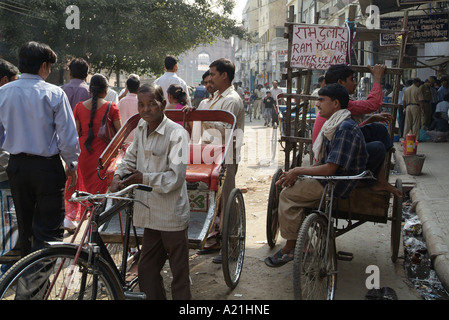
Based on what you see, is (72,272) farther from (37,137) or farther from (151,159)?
(37,137)

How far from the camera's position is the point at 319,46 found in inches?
216

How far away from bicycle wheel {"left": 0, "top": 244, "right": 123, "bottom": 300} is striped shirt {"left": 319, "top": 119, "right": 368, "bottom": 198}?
194cm

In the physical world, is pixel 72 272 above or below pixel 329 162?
below

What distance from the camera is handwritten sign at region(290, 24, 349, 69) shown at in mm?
5465

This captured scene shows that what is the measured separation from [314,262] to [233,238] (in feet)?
3.38

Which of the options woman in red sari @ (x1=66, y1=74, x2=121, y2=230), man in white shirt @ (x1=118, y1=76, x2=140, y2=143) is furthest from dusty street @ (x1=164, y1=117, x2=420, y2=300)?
man in white shirt @ (x1=118, y1=76, x2=140, y2=143)

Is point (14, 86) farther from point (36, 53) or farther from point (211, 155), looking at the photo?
point (211, 155)

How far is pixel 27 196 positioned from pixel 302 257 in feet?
6.84

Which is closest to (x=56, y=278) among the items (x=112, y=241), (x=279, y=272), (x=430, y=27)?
(x=112, y=241)

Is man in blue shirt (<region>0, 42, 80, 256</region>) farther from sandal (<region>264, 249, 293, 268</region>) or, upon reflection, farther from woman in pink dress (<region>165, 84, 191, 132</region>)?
woman in pink dress (<region>165, 84, 191, 132</region>)

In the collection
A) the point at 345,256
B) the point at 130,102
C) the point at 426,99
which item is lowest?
the point at 345,256

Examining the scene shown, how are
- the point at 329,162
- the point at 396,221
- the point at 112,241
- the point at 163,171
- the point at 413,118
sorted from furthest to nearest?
the point at 413,118 < the point at 396,221 < the point at 112,241 < the point at 329,162 < the point at 163,171

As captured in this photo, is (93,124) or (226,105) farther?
(93,124)
